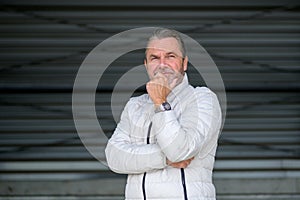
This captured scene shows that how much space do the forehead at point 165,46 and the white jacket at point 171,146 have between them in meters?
0.14

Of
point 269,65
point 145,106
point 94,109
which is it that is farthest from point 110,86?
point 145,106

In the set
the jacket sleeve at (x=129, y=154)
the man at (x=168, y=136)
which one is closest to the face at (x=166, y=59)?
the man at (x=168, y=136)

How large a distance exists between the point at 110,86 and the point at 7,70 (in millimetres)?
805

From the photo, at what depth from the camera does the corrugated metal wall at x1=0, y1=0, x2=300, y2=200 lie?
5.72m

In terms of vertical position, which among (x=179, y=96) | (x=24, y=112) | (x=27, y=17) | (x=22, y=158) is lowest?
(x=22, y=158)

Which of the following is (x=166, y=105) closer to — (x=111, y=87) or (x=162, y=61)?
(x=162, y=61)

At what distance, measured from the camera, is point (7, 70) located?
573 cm

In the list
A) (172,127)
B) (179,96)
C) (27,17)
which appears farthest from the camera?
(27,17)

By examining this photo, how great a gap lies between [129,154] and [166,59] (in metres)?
0.39

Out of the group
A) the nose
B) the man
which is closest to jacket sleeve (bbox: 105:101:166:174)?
the man

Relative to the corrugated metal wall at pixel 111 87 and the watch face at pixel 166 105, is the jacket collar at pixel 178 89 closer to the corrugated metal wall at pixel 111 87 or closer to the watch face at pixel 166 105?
the watch face at pixel 166 105

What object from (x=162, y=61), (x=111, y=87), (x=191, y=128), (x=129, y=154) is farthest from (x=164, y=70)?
(x=111, y=87)

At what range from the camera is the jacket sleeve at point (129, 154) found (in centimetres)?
281

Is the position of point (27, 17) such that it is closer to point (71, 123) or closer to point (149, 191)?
point (71, 123)
